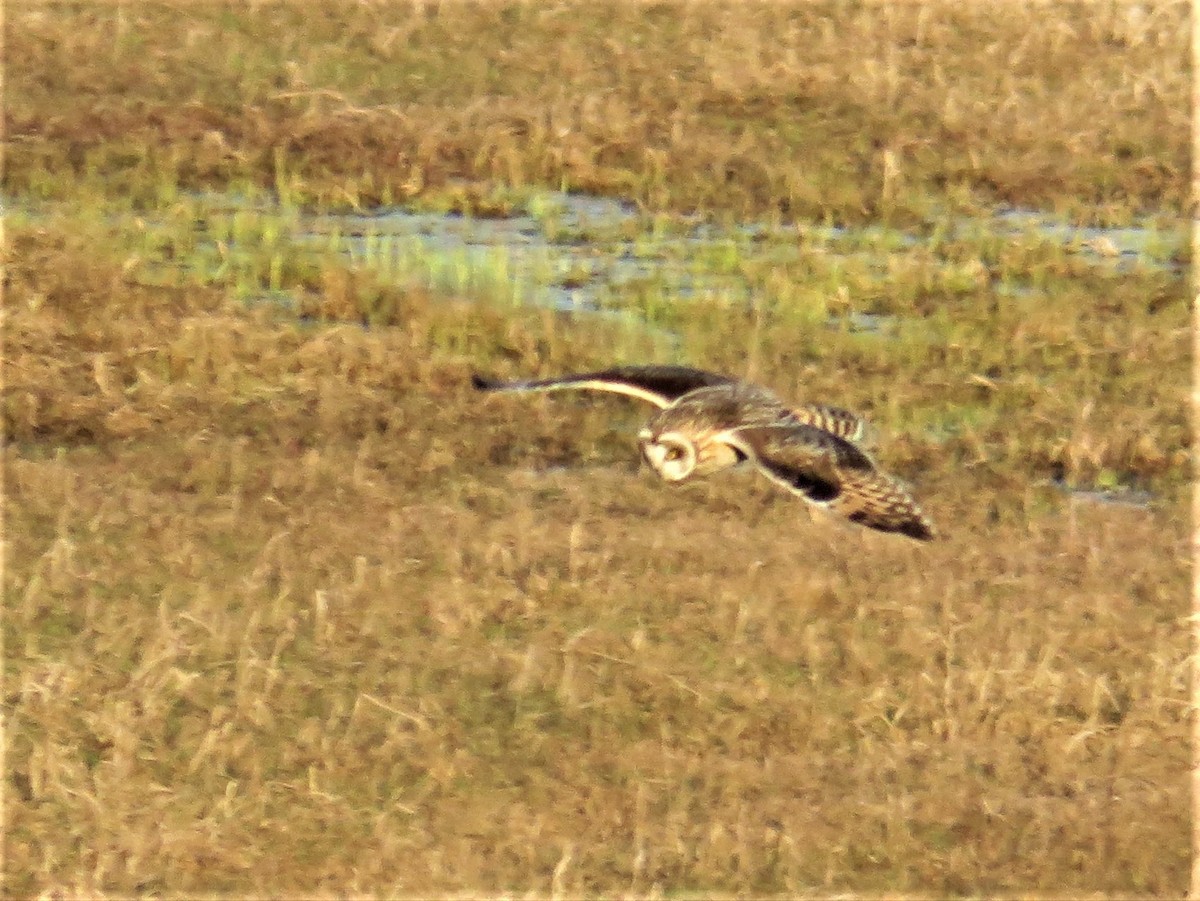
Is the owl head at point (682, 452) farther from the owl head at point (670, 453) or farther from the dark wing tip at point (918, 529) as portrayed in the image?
the dark wing tip at point (918, 529)

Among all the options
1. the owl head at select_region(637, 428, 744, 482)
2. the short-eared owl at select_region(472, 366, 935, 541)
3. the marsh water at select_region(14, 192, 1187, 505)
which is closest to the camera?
the short-eared owl at select_region(472, 366, 935, 541)

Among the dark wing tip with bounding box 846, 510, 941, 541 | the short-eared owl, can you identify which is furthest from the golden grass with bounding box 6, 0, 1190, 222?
the dark wing tip with bounding box 846, 510, 941, 541

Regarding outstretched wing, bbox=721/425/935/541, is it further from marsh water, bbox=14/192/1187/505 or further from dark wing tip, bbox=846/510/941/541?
marsh water, bbox=14/192/1187/505

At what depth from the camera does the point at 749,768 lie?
5.93 m

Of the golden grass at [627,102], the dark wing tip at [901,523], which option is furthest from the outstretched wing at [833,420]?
the golden grass at [627,102]

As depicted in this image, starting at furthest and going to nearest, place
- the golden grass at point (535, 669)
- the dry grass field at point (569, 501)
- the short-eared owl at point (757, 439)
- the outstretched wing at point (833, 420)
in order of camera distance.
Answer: the outstretched wing at point (833, 420) → the short-eared owl at point (757, 439) → the dry grass field at point (569, 501) → the golden grass at point (535, 669)

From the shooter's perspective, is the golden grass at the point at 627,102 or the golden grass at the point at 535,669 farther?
the golden grass at the point at 627,102

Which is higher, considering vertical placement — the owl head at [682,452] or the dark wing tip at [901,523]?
the dark wing tip at [901,523]

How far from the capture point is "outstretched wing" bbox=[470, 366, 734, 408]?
23.3ft

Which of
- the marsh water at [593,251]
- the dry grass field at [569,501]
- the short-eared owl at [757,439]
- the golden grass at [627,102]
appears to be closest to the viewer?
the dry grass field at [569,501]

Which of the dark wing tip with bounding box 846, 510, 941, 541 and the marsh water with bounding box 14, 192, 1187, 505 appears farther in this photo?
the marsh water with bounding box 14, 192, 1187, 505

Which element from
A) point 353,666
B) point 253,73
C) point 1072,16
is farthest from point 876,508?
point 1072,16

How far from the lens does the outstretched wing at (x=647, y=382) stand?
7.11 metres

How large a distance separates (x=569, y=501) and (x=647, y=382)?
54 cm
